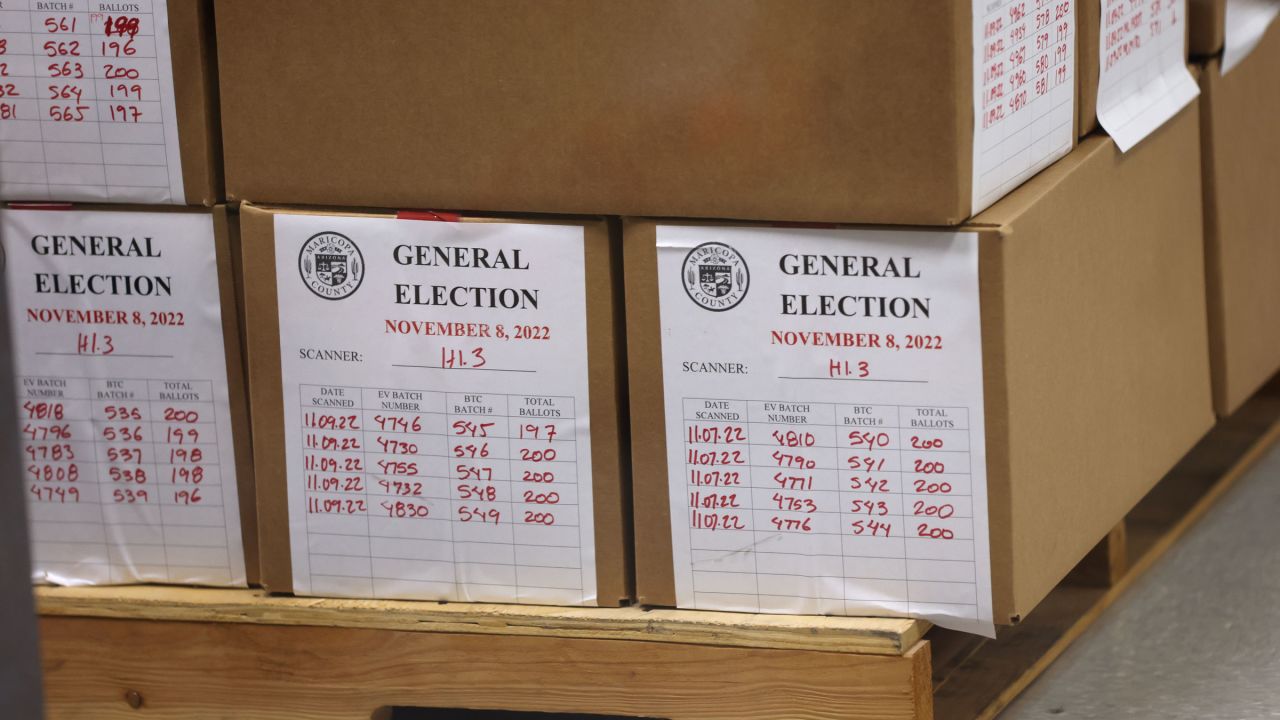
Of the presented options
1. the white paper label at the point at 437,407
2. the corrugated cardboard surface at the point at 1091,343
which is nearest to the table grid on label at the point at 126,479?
the white paper label at the point at 437,407

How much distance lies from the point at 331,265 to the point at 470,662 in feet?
1.51

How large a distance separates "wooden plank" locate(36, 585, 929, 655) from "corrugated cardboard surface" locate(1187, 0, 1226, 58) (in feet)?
2.98

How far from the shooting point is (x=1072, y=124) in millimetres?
1908

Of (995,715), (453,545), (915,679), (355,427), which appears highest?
(355,427)

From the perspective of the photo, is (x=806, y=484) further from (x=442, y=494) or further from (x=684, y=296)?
(x=442, y=494)

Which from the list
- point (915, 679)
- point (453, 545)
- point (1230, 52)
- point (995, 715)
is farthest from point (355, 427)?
point (1230, 52)

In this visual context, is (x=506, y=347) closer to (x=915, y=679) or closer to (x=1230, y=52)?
(x=915, y=679)

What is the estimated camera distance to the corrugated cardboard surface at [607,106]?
5.38 feet

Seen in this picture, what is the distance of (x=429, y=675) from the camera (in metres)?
1.91

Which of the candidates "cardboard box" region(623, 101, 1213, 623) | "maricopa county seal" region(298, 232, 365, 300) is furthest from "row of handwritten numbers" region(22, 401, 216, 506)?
"cardboard box" region(623, 101, 1213, 623)

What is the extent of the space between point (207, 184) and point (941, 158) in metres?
0.79

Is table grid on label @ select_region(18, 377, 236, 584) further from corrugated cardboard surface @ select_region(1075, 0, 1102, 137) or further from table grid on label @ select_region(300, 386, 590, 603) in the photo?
corrugated cardboard surface @ select_region(1075, 0, 1102, 137)

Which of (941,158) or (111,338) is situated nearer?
(941,158)

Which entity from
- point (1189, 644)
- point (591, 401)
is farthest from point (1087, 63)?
point (1189, 644)
